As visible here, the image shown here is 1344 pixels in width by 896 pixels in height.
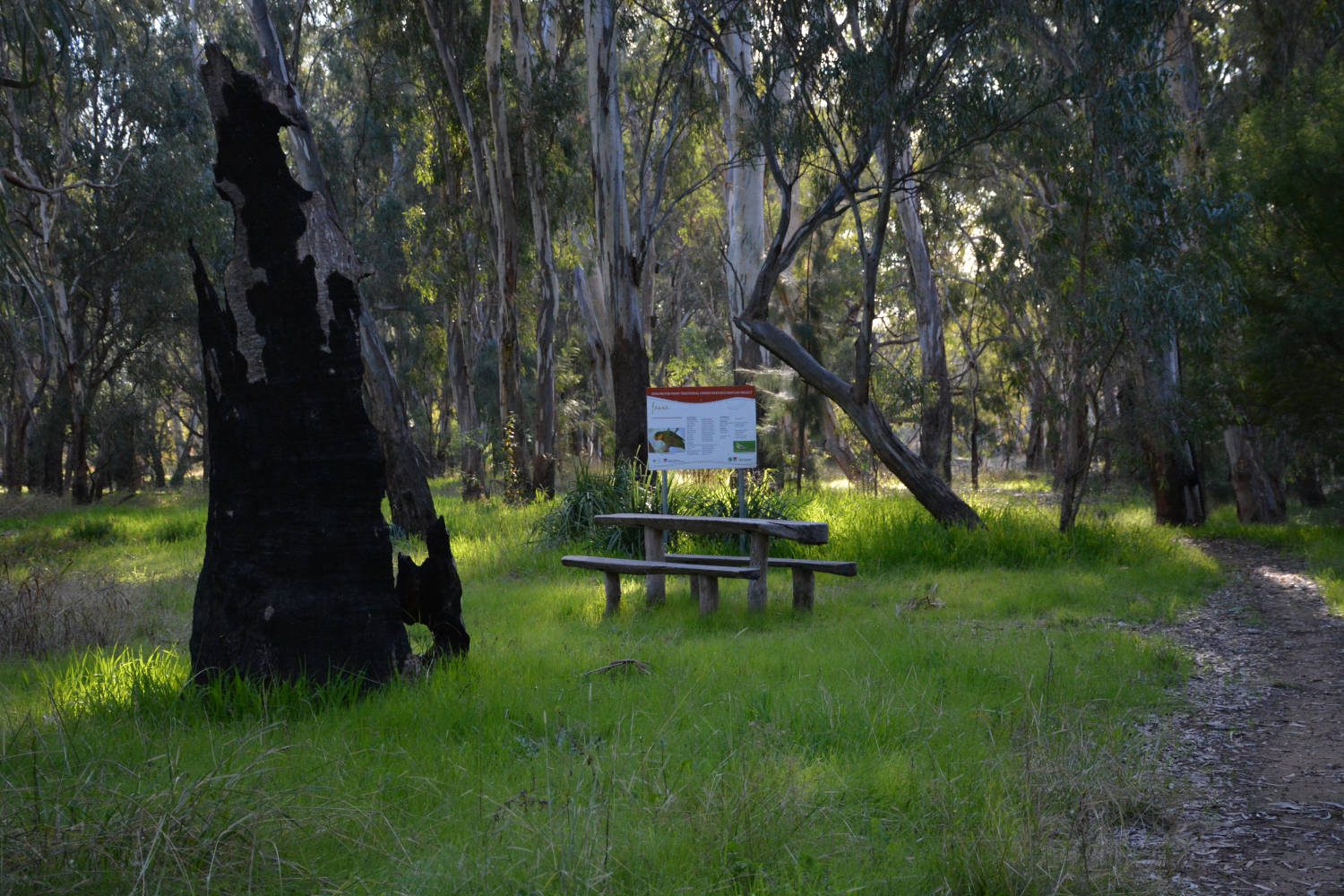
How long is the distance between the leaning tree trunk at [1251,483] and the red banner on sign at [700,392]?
971 cm

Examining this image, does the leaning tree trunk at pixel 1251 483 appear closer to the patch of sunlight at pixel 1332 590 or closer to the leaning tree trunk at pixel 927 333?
the leaning tree trunk at pixel 927 333

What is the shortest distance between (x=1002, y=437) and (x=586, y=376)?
1067 inches

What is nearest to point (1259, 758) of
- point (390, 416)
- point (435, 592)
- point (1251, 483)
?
point (435, 592)

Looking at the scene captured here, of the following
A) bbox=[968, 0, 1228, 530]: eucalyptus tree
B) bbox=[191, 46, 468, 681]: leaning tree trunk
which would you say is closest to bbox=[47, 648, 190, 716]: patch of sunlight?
bbox=[191, 46, 468, 681]: leaning tree trunk

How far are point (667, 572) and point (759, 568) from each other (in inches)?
25.6

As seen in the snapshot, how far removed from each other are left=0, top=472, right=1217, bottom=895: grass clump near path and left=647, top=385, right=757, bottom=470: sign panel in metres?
1.98

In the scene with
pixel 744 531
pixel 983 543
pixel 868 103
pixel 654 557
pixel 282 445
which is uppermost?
pixel 868 103

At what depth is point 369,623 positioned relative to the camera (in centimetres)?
508

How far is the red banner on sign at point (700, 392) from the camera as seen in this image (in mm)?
9453

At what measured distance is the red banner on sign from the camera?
9.45 metres

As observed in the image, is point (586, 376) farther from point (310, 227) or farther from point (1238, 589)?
point (310, 227)

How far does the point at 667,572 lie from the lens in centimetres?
775

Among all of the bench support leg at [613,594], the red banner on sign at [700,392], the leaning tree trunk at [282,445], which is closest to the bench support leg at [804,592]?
the bench support leg at [613,594]

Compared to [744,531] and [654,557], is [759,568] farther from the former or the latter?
[654,557]
